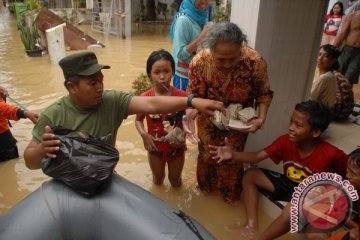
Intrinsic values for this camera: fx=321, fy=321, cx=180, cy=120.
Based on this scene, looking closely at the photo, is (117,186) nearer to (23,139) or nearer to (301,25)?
(301,25)

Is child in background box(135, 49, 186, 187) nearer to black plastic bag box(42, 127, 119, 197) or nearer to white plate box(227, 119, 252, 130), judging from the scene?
white plate box(227, 119, 252, 130)

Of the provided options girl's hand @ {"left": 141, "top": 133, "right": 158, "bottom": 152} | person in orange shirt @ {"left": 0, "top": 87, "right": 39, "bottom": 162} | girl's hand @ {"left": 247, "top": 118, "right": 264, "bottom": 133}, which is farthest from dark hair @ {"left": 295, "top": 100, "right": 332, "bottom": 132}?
person in orange shirt @ {"left": 0, "top": 87, "right": 39, "bottom": 162}

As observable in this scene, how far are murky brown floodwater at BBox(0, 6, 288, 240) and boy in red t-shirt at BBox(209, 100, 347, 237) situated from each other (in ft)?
0.90

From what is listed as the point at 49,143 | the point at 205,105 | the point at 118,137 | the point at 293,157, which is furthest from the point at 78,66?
Answer: the point at 118,137

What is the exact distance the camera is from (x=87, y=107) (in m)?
2.08

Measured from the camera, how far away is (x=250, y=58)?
2369 mm

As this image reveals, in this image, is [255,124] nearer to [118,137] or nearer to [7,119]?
[118,137]

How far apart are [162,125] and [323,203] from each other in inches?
59.0

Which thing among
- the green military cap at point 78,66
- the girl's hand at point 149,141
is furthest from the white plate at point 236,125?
the green military cap at point 78,66

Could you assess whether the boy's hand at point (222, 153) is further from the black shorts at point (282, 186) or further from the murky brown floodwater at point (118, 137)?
the murky brown floodwater at point (118, 137)

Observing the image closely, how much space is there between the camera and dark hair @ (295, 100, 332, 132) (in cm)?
223

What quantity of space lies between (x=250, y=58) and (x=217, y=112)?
19.0 inches

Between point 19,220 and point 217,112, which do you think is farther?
point 217,112

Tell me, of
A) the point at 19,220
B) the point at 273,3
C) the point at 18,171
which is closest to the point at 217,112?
the point at 273,3
